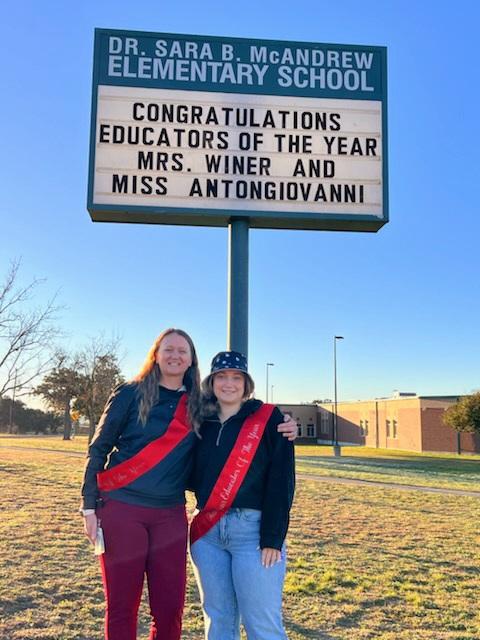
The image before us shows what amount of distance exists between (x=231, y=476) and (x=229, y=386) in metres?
0.48

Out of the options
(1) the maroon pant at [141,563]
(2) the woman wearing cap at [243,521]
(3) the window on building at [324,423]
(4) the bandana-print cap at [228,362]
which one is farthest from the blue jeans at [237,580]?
(3) the window on building at [324,423]

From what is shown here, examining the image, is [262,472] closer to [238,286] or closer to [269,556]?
[269,556]

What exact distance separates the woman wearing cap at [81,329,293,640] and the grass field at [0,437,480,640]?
1.61 m

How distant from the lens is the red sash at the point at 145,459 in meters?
3.21

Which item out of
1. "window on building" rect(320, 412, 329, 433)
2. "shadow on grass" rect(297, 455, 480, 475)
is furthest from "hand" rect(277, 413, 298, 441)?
"window on building" rect(320, 412, 329, 433)

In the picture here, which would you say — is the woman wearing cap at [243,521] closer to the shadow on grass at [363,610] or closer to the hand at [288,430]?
the hand at [288,430]

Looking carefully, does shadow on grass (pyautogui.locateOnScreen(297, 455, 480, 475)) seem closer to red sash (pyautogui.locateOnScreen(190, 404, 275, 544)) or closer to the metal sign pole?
the metal sign pole

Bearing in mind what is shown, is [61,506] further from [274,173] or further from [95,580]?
[274,173]

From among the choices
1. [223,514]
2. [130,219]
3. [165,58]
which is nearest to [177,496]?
[223,514]

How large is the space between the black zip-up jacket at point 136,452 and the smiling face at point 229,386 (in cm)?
25

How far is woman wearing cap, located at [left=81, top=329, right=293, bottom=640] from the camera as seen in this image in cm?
318

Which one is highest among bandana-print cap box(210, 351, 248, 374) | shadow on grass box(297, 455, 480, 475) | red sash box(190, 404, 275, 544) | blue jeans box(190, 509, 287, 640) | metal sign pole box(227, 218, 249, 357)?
metal sign pole box(227, 218, 249, 357)

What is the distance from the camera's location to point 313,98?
4.80 meters

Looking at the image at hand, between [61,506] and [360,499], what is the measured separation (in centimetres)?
613
